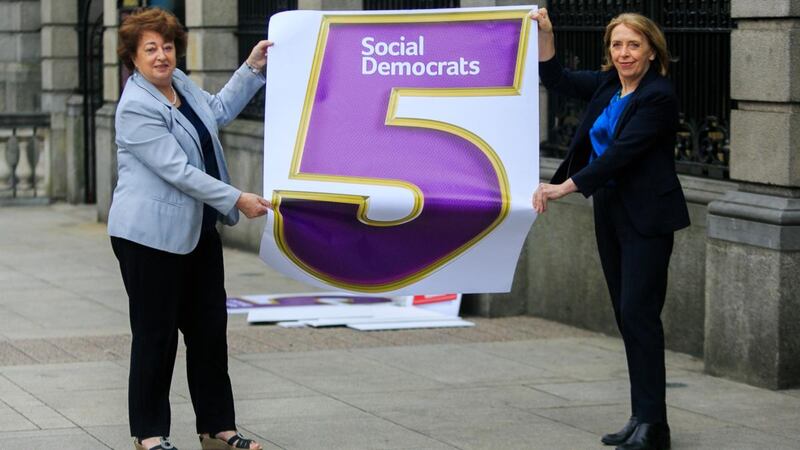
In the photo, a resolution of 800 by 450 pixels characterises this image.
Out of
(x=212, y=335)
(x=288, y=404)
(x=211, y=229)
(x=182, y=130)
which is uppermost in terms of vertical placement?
(x=182, y=130)

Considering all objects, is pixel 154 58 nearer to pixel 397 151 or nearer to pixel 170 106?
pixel 170 106

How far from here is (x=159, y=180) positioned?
650 cm

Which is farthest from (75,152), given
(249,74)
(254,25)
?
(249,74)

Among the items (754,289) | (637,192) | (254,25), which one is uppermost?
(254,25)

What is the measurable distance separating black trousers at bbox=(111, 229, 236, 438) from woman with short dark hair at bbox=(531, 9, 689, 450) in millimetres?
1424

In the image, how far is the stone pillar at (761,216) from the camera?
27.1 feet

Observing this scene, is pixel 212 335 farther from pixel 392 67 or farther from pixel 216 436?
pixel 392 67

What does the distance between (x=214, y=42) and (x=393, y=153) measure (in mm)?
9014

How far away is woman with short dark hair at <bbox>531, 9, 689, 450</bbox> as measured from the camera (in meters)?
6.77

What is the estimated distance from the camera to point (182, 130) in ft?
21.6

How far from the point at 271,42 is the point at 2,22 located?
16241mm

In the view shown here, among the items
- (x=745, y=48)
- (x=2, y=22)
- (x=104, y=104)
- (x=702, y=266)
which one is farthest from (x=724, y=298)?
(x=2, y=22)

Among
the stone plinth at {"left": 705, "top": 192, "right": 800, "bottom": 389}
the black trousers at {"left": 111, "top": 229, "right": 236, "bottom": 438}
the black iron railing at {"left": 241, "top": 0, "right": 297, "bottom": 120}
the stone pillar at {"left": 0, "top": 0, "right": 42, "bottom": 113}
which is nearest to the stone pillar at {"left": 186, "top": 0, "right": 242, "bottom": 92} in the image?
the black iron railing at {"left": 241, "top": 0, "right": 297, "bottom": 120}

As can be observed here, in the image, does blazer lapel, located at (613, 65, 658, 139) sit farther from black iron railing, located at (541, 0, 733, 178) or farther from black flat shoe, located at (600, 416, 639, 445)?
black iron railing, located at (541, 0, 733, 178)
